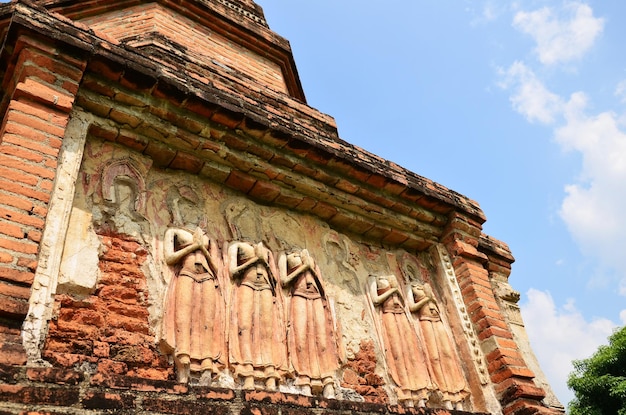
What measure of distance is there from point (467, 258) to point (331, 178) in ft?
5.19

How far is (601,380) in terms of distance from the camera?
13.7 meters

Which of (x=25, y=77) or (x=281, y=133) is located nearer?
(x=25, y=77)

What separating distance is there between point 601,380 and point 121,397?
14855 millimetres

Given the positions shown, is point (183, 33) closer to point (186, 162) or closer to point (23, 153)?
point (186, 162)

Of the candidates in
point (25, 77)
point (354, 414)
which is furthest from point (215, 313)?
point (25, 77)

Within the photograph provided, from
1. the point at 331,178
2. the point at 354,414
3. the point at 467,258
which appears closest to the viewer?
the point at 354,414

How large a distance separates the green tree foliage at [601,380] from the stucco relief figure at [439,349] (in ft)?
38.7

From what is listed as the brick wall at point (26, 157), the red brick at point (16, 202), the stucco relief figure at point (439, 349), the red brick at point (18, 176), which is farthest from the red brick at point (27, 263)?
the stucco relief figure at point (439, 349)

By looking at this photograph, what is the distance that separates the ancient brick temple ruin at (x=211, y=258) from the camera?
258 centimetres

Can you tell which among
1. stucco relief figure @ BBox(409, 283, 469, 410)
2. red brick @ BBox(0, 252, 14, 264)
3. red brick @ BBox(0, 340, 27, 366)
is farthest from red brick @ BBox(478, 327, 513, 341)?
red brick @ BBox(0, 252, 14, 264)

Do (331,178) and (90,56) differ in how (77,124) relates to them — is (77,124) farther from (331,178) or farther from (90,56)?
(331,178)

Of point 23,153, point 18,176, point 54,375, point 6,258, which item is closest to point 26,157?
point 23,153

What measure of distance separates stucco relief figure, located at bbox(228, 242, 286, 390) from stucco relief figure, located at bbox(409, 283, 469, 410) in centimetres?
138

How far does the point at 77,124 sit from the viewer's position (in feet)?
10.5
